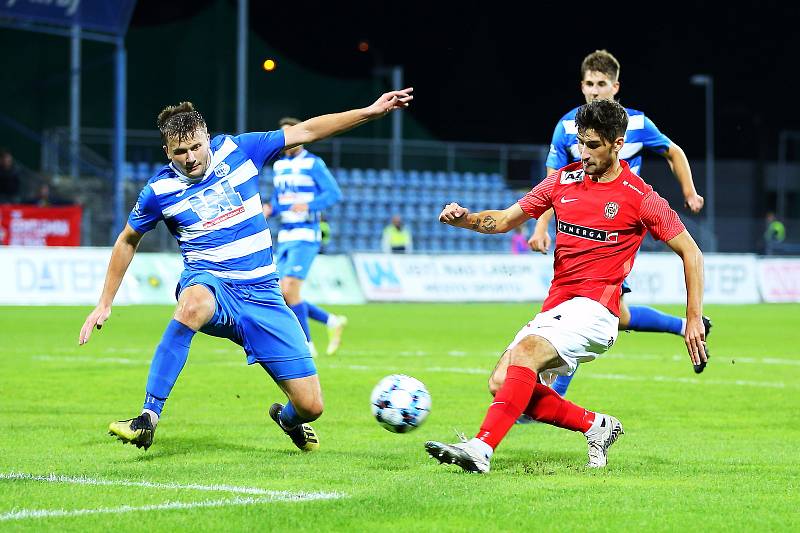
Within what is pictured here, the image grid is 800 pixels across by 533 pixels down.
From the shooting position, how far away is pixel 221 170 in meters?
7.15

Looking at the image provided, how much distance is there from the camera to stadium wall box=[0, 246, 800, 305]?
22.3 metres

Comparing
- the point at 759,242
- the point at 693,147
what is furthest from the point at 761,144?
the point at 759,242

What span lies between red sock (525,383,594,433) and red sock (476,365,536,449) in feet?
1.19

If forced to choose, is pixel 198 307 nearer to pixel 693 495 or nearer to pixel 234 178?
pixel 234 178

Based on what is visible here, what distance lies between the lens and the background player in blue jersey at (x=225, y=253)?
6.95 meters

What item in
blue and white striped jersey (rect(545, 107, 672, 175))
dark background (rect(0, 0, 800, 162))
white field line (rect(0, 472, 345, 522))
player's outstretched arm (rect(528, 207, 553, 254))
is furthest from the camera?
dark background (rect(0, 0, 800, 162))

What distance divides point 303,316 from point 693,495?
26.4 ft

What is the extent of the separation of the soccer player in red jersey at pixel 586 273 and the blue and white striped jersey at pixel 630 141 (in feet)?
7.63

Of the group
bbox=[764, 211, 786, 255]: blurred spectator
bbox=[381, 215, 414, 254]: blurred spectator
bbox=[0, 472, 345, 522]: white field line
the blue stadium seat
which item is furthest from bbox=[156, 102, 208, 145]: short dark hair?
bbox=[764, 211, 786, 255]: blurred spectator

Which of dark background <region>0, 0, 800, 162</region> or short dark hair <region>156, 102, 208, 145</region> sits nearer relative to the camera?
short dark hair <region>156, 102, 208, 145</region>

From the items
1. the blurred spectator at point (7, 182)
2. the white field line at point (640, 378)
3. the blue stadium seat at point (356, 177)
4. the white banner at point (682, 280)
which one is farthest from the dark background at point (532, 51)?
the white field line at point (640, 378)

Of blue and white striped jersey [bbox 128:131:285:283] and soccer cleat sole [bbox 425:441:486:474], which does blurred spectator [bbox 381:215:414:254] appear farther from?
soccer cleat sole [bbox 425:441:486:474]

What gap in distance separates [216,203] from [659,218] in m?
2.43

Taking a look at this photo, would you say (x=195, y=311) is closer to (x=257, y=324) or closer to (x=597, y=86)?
(x=257, y=324)
